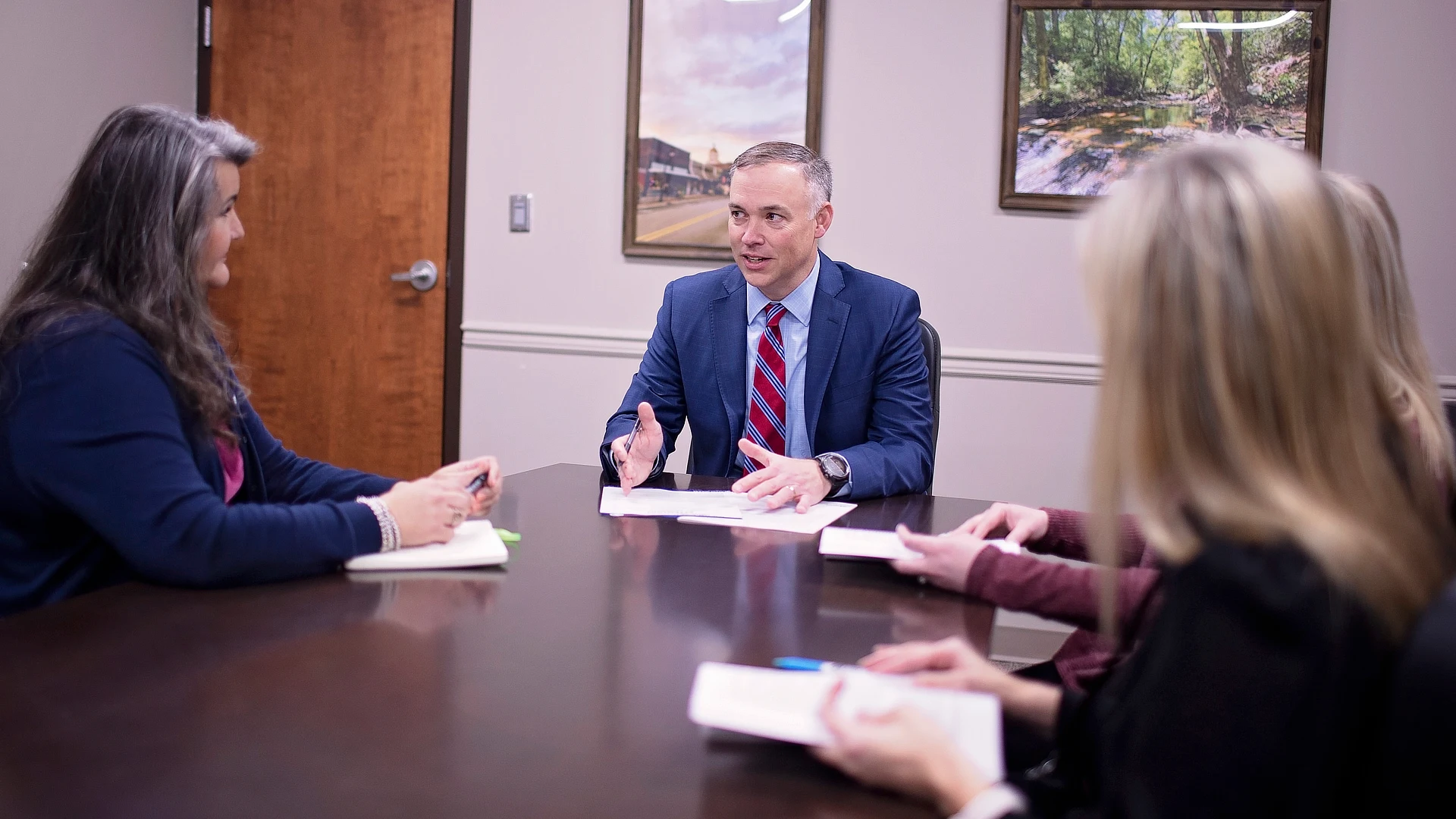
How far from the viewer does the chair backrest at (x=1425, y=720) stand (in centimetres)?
64

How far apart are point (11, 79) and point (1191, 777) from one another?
12.9 feet

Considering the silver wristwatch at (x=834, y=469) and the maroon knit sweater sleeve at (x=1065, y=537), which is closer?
the maroon knit sweater sleeve at (x=1065, y=537)

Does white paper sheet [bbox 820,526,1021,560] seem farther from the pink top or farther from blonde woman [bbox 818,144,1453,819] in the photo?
the pink top

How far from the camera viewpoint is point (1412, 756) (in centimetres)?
65

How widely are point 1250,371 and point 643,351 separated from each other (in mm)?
3248

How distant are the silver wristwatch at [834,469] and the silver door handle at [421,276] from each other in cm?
243

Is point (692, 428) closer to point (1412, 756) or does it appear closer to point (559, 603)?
point (559, 603)

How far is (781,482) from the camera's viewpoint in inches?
75.8

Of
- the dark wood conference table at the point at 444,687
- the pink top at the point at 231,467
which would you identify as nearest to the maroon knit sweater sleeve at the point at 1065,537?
the dark wood conference table at the point at 444,687

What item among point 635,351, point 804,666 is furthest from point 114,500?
point 635,351

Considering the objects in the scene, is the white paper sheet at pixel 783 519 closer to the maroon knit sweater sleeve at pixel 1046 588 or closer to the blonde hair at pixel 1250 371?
the maroon knit sweater sleeve at pixel 1046 588

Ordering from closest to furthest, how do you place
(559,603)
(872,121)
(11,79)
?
(559,603)
(11,79)
(872,121)

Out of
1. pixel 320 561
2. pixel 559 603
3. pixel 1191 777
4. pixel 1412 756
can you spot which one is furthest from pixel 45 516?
pixel 1412 756

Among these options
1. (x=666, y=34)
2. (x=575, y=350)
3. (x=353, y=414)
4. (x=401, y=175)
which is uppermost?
(x=666, y=34)
